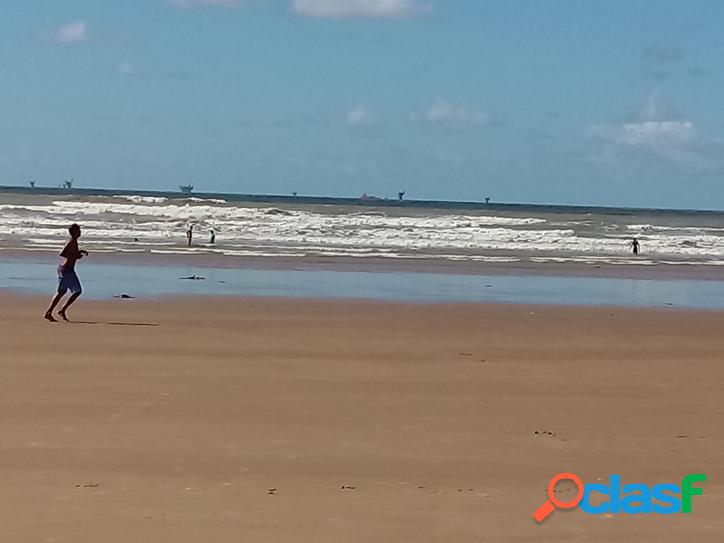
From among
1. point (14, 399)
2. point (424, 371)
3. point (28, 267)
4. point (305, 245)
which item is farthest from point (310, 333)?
point (305, 245)

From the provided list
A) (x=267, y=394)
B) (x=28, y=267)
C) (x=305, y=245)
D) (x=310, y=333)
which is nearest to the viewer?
(x=267, y=394)

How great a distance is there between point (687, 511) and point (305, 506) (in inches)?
77.8

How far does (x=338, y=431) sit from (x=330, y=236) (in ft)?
130

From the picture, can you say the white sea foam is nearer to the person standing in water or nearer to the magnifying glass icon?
the person standing in water

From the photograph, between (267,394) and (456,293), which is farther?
(456,293)

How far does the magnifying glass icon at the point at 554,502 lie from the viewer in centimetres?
582

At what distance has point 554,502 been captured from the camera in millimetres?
6035

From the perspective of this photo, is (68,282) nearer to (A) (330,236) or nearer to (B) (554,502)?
(B) (554,502)

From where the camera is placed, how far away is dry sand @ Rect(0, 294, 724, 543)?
18.5 ft

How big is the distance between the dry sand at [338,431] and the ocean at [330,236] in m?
21.0

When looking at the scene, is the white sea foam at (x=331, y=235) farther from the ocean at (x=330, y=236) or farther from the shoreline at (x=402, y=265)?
the shoreline at (x=402, y=265)

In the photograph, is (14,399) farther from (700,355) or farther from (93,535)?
(700,355)

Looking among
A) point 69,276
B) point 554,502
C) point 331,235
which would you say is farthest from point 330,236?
point 554,502

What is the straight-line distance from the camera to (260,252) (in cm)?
3525
